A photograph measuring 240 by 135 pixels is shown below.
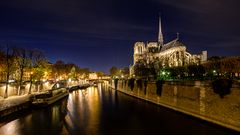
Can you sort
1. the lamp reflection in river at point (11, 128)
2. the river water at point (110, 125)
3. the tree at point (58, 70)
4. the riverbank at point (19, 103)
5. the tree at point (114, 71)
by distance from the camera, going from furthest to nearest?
1. the tree at point (114, 71)
2. the tree at point (58, 70)
3. the riverbank at point (19, 103)
4. the river water at point (110, 125)
5. the lamp reflection in river at point (11, 128)

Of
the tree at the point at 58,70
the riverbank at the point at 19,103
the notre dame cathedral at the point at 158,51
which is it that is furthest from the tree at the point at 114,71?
the riverbank at the point at 19,103

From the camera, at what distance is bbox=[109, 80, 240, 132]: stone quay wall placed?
2191 centimetres

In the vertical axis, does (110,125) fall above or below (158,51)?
below

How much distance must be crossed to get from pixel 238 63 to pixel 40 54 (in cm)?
4017

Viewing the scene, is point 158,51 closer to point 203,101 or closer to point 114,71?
point 114,71

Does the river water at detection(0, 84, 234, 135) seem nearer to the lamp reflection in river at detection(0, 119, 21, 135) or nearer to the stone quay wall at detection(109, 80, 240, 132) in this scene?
the lamp reflection in river at detection(0, 119, 21, 135)

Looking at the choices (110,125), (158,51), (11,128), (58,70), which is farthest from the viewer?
(158,51)

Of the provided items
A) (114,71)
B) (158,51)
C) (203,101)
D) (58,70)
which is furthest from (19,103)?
(114,71)

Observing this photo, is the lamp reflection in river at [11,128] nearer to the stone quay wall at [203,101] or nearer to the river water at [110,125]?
the river water at [110,125]

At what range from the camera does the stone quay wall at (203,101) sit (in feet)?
A: 71.9

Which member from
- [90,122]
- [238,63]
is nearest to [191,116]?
[90,122]

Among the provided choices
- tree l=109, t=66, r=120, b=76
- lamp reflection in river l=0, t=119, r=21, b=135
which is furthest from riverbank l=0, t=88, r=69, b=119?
tree l=109, t=66, r=120, b=76

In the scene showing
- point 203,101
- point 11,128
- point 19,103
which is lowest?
point 11,128

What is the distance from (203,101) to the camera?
26.5 metres
